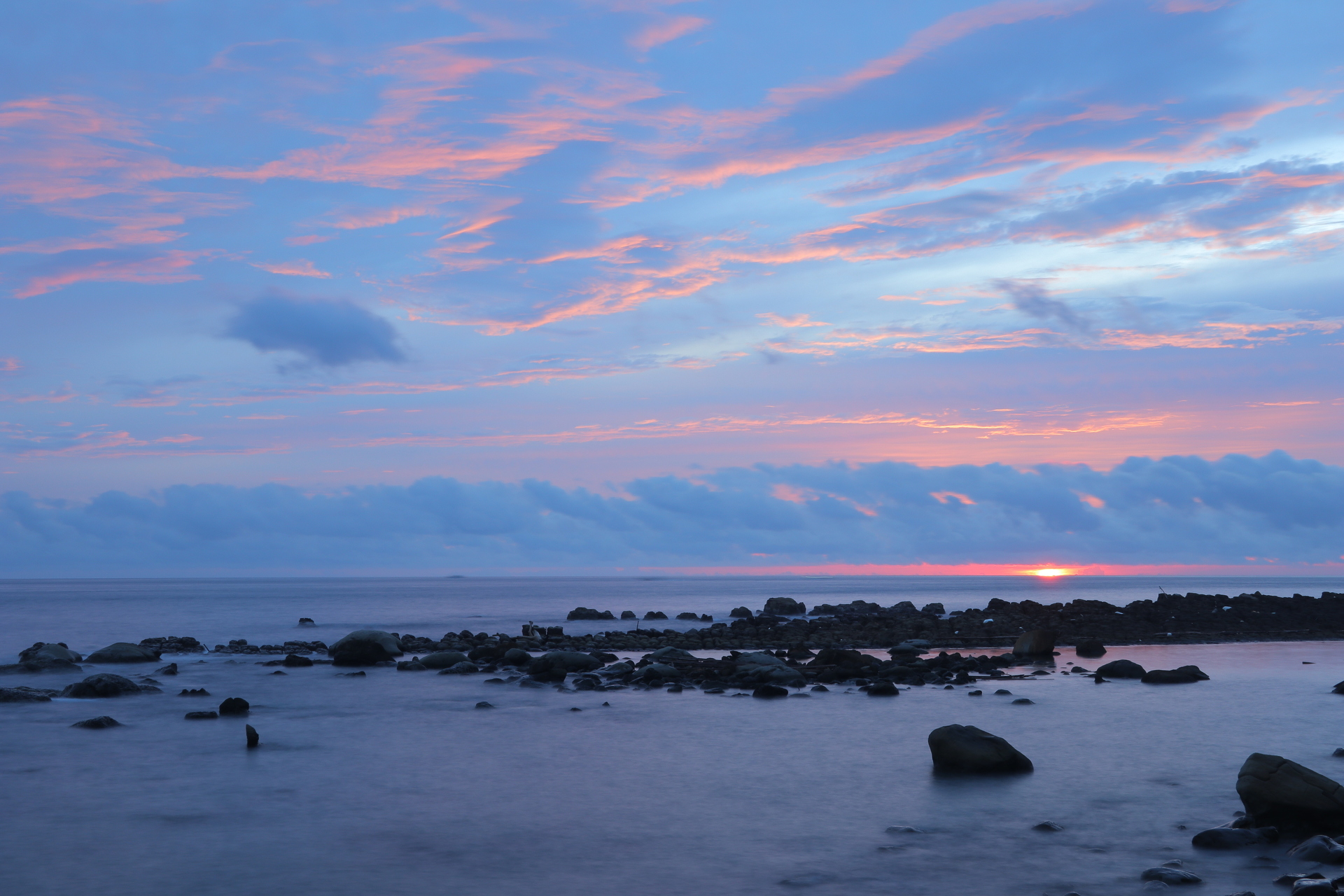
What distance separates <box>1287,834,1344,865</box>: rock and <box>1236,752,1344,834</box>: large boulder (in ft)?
4.23

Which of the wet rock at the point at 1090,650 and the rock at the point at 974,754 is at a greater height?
the rock at the point at 974,754

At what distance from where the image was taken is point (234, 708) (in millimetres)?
32906

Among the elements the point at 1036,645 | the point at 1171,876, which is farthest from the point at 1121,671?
the point at 1171,876

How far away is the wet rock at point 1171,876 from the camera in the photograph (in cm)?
1331

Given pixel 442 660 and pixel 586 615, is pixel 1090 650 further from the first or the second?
pixel 586 615

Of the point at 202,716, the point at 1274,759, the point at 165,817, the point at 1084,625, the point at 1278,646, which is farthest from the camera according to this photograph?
the point at 1084,625

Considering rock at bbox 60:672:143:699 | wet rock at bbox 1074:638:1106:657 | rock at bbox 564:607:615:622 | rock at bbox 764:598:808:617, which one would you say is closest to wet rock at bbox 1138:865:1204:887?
rock at bbox 60:672:143:699

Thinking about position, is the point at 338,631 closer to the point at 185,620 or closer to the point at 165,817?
the point at 185,620

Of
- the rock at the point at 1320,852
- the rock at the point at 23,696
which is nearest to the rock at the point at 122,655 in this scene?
the rock at the point at 23,696

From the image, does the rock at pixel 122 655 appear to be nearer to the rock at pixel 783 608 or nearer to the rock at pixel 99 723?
the rock at pixel 99 723

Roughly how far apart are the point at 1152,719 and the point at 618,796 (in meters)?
18.0

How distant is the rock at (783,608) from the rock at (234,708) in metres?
69.7

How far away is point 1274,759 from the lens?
16422 mm

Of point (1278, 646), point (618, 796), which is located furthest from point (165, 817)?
point (1278, 646)
